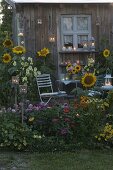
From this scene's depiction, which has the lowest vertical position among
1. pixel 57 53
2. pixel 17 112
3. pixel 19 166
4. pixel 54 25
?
pixel 19 166

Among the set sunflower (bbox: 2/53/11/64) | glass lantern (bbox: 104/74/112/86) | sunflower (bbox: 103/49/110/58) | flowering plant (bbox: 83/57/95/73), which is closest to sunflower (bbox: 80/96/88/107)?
glass lantern (bbox: 104/74/112/86)

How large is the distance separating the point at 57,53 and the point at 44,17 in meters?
1.15

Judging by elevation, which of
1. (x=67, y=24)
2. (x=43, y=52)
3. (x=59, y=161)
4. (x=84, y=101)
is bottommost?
(x=59, y=161)

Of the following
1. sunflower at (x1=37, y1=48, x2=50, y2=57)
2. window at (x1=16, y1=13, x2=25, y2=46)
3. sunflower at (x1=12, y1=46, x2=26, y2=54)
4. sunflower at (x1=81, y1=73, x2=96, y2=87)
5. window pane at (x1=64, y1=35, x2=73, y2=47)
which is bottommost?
sunflower at (x1=81, y1=73, x2=96, y2=87)

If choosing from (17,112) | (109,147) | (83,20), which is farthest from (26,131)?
(83,20)

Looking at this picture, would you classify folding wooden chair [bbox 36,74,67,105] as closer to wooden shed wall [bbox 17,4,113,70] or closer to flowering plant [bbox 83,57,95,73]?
wooden shed wall [bbox 17,4,113,70]

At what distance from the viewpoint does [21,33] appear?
12203 mm

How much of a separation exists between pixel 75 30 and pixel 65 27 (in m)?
0.33

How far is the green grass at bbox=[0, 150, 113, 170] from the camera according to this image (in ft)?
18.9

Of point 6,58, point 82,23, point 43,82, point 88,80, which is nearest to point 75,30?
point 82,23

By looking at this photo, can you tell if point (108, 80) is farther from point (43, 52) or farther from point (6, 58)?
point (6, 58)

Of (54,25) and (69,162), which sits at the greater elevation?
(54,25)

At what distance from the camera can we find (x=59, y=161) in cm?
601

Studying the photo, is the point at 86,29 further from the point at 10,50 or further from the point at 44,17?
the point at 10,50
